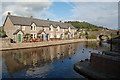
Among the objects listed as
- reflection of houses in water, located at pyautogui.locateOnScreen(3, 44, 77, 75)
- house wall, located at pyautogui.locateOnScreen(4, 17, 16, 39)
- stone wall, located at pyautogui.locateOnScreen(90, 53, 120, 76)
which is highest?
house wall, located at pyautogui.locateOnScreen(4, 17, 16, 39)

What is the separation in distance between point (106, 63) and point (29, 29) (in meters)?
35.4

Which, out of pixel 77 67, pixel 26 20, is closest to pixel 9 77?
pixel 77 67

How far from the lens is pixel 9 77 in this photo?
14.3 meters

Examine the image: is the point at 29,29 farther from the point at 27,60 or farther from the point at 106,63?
the point at 106,63

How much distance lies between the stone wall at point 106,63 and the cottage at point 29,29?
96.0 feet

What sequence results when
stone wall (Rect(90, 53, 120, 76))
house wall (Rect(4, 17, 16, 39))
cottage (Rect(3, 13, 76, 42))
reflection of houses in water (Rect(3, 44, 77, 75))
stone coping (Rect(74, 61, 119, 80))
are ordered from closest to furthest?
stone coping (Rect(74, 61, 119, 80))
stone wall (Rect(90, 53, 120, 76))
reflection of houses in water (Rect(3, 44, 77, 75))
cottage (Rect(3, 13, 76, 42))
house wall (Rect(4, 17, 16, 39))

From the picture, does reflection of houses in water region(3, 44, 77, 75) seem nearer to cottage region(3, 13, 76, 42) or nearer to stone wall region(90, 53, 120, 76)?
stone wall region(90, 53, 120, 76)

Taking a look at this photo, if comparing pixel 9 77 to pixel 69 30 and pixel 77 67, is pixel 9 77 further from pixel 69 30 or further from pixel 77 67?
pixel 69 30

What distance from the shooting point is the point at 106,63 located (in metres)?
12.5

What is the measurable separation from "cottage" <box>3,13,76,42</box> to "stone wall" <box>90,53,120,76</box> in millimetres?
29253

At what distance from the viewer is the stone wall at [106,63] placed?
1152 centimetres

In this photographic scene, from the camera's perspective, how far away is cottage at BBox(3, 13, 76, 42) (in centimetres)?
4006

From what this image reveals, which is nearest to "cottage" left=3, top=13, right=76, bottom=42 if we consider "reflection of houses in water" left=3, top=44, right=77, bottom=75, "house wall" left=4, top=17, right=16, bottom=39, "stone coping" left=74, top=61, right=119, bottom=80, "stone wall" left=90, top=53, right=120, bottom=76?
"house wall" left=4, top=17, right=16, bottom=39

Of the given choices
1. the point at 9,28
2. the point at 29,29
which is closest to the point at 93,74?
the point at 9,28
